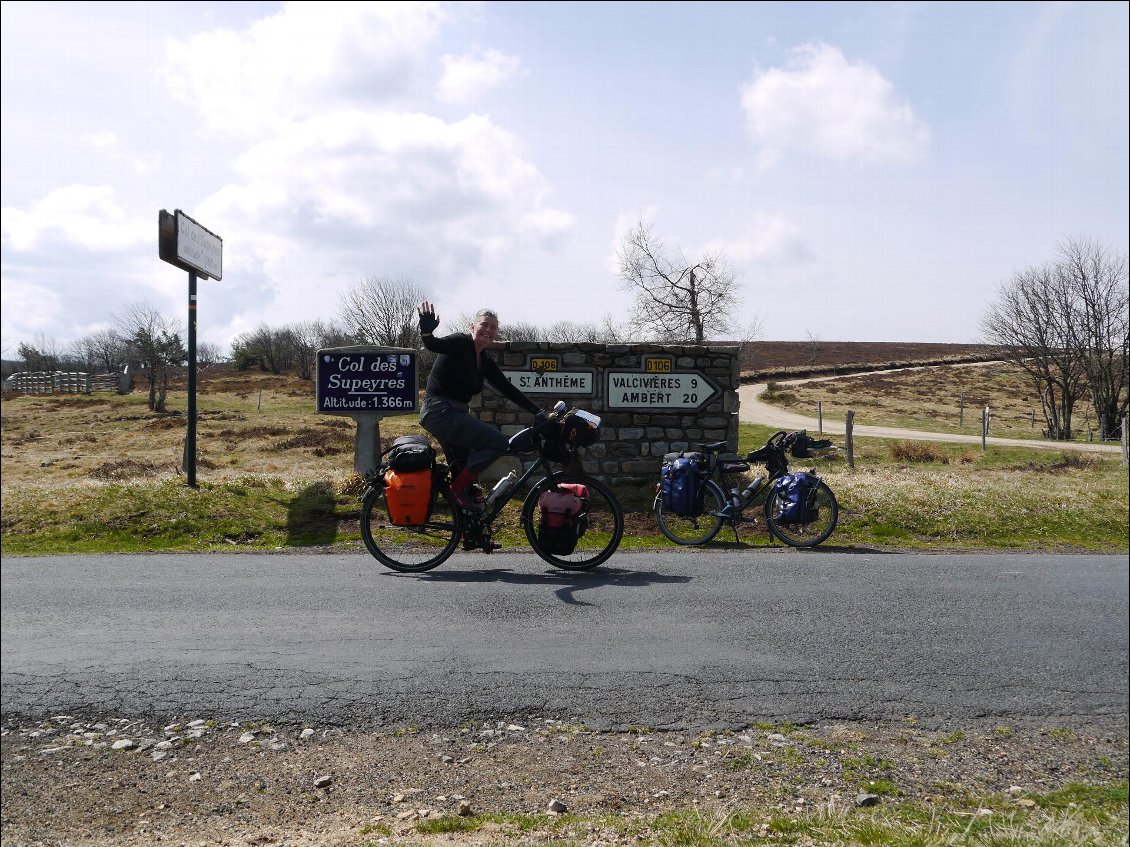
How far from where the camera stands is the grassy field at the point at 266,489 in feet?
10.5

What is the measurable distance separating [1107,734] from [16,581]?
7.19 metres

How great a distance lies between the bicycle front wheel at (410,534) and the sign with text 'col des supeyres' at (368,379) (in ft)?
1.22

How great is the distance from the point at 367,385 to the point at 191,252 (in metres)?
0.80

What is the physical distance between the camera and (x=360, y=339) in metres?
3.27

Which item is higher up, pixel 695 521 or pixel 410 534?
pixel 410 534

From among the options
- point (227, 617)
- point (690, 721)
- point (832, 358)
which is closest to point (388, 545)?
point (227, 617)

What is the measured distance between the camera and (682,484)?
168 inches

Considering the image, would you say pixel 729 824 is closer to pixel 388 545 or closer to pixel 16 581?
pixel 388 545

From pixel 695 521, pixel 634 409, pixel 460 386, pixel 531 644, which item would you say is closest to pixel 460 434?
pixel 460 386

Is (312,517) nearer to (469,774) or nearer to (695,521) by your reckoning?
(695,521)

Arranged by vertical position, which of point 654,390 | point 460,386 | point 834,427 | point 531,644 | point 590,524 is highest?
point 654,390

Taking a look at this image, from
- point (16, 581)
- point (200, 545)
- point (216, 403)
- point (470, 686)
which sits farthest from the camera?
point (470, 686)

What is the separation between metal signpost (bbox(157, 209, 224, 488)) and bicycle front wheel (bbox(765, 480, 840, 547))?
14.6 feet

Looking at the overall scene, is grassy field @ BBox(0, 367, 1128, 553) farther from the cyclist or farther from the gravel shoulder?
the gravel shoulder
